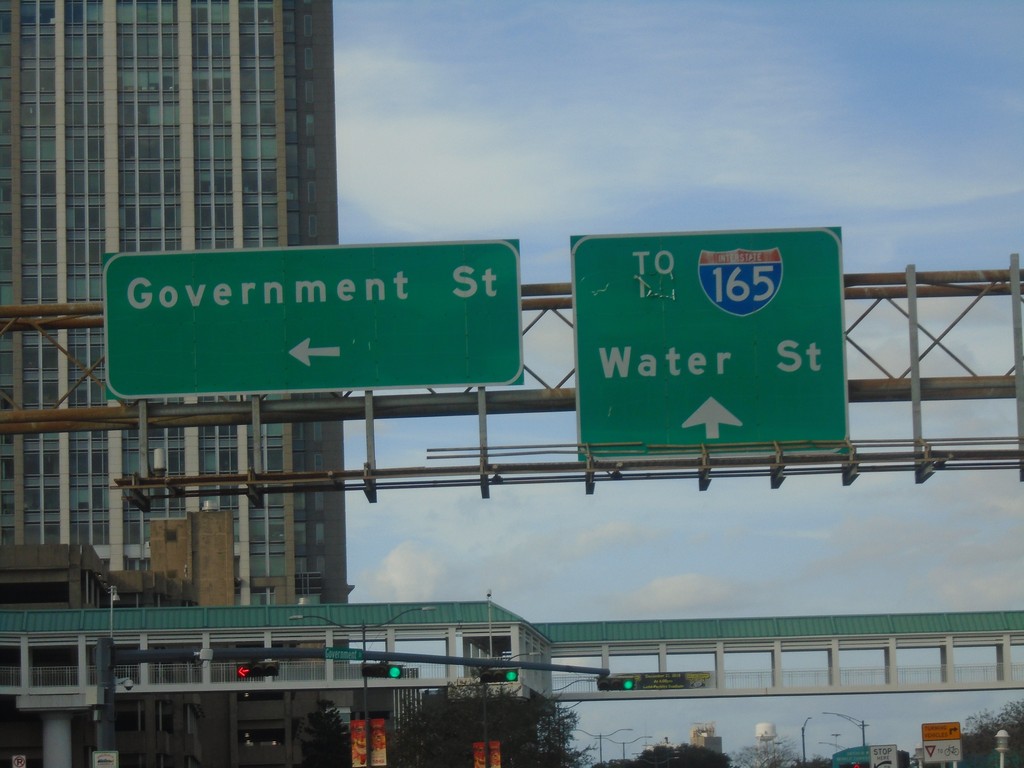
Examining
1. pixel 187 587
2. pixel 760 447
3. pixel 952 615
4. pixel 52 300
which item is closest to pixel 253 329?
pixel 760 447

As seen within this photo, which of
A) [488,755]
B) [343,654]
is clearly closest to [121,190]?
[488,755]

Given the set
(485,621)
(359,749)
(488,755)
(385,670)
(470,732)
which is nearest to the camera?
(385,670)

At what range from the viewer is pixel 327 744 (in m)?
118

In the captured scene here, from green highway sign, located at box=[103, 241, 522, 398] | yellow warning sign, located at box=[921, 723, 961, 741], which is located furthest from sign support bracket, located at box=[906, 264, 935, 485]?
yellow warning sign, located at box=[921, 723, 961, 741]

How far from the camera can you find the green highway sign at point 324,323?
800 inches

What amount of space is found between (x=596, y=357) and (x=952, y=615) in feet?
323

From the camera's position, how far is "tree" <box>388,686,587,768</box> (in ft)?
301

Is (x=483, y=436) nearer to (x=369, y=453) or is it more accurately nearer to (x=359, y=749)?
(x=369, y=453)

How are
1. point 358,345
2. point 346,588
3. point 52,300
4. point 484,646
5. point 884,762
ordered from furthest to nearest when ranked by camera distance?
point 346,588, point 52,300, point 484,646, point 884,762, point 358,345

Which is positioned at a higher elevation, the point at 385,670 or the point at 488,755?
the point at 385,670

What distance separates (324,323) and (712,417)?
4655 millimetres

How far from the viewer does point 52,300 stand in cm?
15800

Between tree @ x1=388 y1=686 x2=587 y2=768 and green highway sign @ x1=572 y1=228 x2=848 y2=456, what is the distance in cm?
7128

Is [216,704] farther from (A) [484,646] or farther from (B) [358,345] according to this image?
(B) [358,345]
